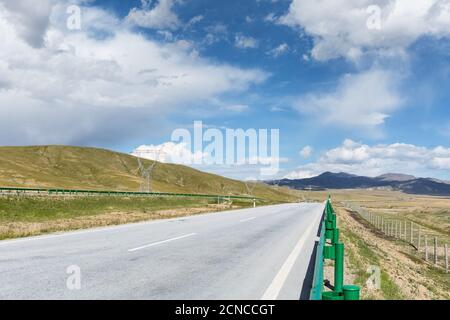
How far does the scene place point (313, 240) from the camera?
55.4 ft

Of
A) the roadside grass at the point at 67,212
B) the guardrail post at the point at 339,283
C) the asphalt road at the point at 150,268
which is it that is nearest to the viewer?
the guardrail post at the point at 339,283

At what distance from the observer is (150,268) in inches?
366

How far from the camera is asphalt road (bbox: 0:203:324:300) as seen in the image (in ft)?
23.5

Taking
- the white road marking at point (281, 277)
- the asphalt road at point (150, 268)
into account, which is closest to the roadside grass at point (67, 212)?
the asphalt road at point (150, 268)

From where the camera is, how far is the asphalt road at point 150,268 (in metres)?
7.17

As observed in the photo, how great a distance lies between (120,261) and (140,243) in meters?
3.63

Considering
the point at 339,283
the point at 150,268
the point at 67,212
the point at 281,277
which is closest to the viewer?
A: the point at 339,283

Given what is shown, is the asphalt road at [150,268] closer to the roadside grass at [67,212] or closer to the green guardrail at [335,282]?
the green guardrail at [335,282]

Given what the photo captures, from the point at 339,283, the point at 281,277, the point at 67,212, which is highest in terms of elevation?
the point at 339,283

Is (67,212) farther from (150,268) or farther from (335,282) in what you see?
(335,282)

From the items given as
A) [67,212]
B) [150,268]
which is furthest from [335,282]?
[67,212]

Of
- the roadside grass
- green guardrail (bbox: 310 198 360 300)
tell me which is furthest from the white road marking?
the roadside grass

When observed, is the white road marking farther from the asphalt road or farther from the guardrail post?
the guardrail post

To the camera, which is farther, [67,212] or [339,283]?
[67,212]
